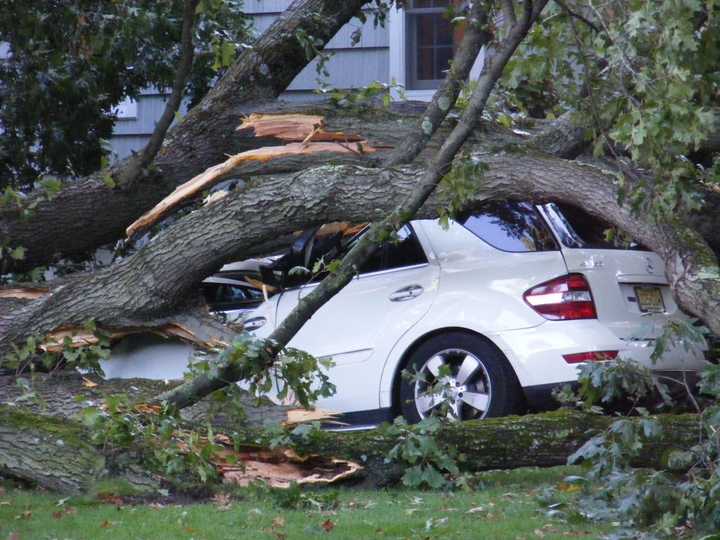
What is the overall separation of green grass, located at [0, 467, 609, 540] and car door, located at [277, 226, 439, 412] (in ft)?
4.71

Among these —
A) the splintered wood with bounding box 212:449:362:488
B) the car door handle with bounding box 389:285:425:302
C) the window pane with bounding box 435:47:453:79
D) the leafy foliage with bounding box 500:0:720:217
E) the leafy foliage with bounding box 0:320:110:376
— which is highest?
the window pane with bounding box 435:47:453:79

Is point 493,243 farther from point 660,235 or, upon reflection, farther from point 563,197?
point 660,235

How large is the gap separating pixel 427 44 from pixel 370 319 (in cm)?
684

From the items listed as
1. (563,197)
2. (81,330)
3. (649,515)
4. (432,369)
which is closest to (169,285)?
(81,330)

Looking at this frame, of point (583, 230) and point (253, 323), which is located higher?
point (583, 230)

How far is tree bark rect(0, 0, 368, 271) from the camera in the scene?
993 centimetres

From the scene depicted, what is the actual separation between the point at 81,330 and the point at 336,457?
100 inches

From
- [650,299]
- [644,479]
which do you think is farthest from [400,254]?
[644,479]

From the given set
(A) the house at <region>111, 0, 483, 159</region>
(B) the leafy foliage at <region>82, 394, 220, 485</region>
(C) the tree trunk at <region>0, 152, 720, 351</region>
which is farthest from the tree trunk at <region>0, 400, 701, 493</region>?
(A) the house at <region>111, 0, 483, 159</region>

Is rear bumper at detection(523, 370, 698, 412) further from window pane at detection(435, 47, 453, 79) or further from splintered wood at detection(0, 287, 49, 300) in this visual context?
window pane at detection(435, 47, 453, 79)

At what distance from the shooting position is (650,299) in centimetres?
786

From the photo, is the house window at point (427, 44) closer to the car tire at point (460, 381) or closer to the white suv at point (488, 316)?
the white suv at point (488, 316)

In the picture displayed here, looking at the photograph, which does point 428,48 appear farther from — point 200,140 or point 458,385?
point 458,385

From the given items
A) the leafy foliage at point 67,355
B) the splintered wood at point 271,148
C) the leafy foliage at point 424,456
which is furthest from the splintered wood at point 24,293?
the leafy foliage at point 424,456
